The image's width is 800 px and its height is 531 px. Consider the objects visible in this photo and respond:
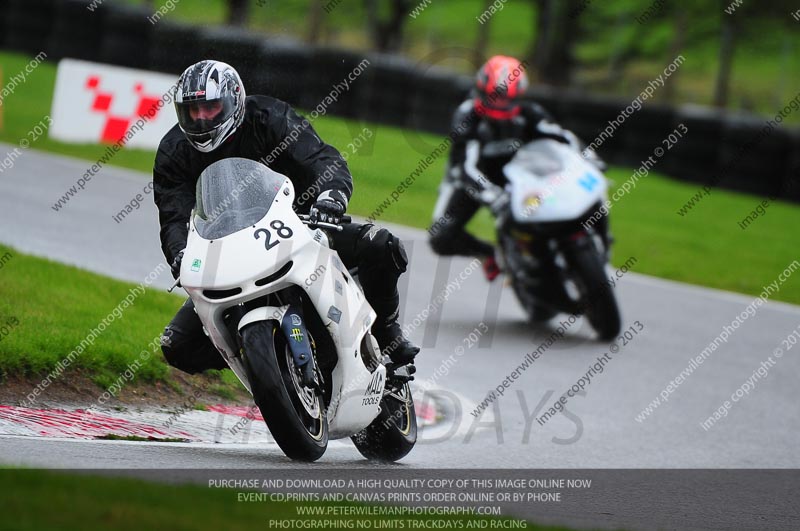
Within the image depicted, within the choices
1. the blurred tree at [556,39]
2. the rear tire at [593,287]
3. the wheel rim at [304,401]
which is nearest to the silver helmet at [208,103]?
the wheel rim at [304,401]

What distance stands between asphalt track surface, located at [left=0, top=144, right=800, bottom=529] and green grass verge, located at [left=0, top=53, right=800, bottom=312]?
57 centimetres

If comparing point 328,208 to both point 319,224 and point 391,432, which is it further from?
point 391,432

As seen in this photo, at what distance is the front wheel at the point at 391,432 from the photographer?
19.5ft

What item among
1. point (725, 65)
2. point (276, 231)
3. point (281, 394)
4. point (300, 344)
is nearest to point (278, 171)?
point (276, 231)

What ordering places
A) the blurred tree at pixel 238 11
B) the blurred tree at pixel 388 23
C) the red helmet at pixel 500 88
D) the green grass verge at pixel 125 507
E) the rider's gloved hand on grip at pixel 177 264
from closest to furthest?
the green grass verge at pixel 125 507
the rider's gloved hand on grip at pixel 177 264
the red helmet at pixel 500 88
the blurred tree at pixel 238 11
the blurred tree at pixel 388 23

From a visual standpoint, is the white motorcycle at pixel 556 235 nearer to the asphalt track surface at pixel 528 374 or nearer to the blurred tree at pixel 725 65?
the asphalt track surface at pixel 528 374

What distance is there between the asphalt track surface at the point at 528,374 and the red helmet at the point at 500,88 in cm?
172

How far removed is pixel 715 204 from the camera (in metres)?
18.9

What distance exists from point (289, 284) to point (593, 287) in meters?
4.56

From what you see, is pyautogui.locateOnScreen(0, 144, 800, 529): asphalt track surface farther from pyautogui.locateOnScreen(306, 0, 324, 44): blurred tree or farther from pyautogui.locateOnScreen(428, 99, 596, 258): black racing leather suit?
pyautogui.locateOnScreen(306, 0, 324, 44): blurred tree

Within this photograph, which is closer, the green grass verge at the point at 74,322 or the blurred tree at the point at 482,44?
the green grass verge at the point at 74,322

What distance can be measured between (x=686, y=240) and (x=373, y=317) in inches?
416

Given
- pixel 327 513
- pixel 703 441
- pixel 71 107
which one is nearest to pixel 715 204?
pixel 71 107

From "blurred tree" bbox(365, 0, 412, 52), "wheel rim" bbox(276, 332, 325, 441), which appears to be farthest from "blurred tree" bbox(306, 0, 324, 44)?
"wheel rim" bbox(276, 332, 325, 441)
